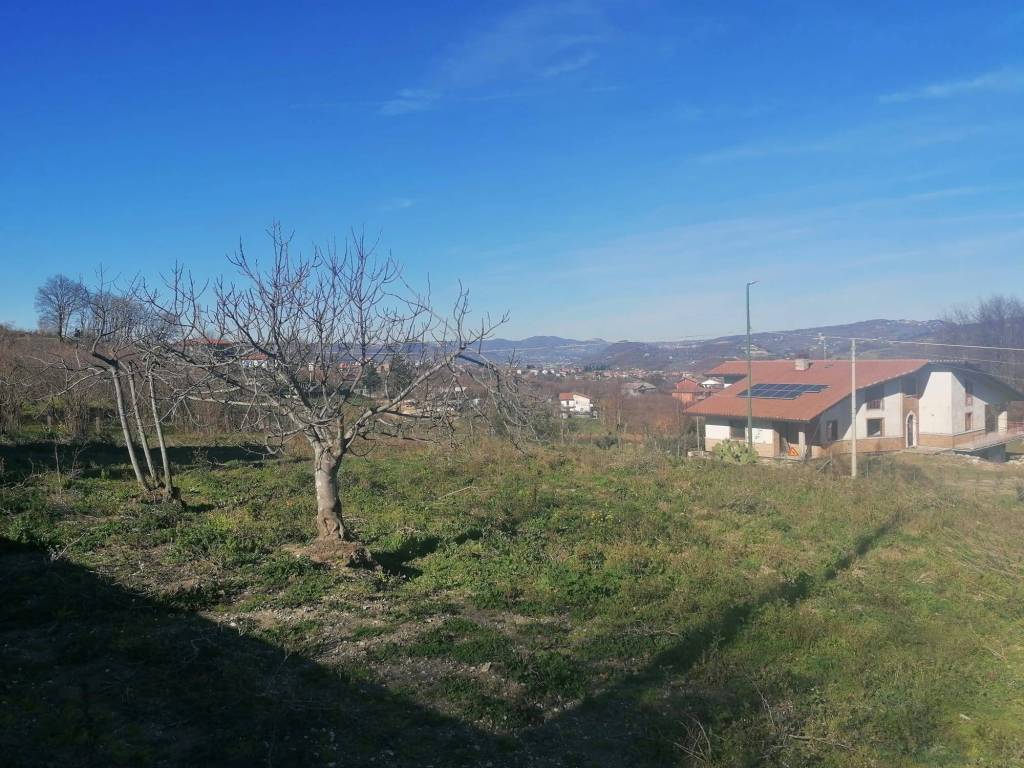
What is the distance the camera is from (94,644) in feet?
17.4

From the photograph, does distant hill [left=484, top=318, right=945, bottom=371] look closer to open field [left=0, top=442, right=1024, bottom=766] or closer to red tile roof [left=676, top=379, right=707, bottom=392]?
red tile roof [left=676, top=379, right=707, bottom=392]

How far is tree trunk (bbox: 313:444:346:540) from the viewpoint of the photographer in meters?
7.75

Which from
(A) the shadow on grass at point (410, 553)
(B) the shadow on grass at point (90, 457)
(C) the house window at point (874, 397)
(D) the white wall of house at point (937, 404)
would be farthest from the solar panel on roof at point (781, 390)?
(A) the shadow on grass at point (410, 553)

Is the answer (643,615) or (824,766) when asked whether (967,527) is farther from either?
(824,766)

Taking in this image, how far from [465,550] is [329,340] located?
296 centimetres

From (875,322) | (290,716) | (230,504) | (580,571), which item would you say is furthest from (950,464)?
(290,716)

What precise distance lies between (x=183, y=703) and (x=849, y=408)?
82.9 ft

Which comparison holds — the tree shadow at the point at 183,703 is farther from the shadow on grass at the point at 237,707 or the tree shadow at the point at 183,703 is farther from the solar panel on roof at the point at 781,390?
the solar panel on roof at the point at 781,390

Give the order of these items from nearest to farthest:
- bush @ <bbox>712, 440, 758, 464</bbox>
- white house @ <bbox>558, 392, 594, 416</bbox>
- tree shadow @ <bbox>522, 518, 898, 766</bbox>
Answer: tree shadow @ <bbox>522, 518, 898, 766</bbox>
bush @ <bbox>712, 440, 758, 464</bbox>
white house @ <bbox>558, 392, 594, 416</bbox>

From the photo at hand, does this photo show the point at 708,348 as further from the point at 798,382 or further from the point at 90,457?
the point at 90,457

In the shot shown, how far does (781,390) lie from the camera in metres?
26.2

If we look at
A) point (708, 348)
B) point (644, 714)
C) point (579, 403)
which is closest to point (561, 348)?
point (579, 403)

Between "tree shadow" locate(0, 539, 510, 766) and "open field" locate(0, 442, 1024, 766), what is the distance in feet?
0.06

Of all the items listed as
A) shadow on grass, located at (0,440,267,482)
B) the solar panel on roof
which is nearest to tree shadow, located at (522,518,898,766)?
shadow on grass, located at (0,440,267,482)
